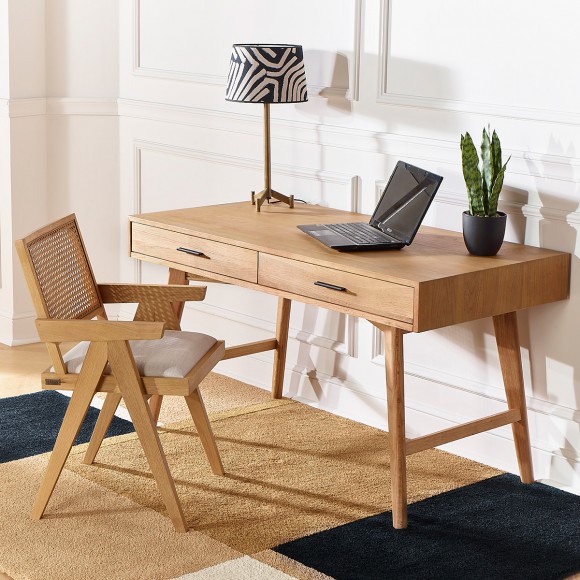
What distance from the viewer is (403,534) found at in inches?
116

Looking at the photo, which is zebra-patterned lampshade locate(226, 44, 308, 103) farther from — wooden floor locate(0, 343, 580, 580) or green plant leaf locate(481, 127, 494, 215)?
wooden floor locate(0, 343, 580, 580)

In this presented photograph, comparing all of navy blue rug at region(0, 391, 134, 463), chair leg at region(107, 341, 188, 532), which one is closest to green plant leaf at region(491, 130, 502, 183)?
chair leg at region(107, 341, 188, 532)

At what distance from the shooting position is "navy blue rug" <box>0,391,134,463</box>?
138 inches

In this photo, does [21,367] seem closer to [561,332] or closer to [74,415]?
[74,415]

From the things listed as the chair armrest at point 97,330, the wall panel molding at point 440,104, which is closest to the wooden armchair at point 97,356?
the chair armrest at point 97,330

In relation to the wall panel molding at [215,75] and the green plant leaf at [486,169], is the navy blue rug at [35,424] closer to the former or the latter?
the wall panel molding at [215,75]

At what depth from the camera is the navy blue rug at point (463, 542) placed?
8.98 feet

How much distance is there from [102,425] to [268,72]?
1.26 meters

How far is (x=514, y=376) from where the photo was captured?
320cm

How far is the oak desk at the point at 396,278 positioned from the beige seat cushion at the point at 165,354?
10.4 inches

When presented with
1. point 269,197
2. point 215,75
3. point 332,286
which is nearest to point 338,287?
point 332,286

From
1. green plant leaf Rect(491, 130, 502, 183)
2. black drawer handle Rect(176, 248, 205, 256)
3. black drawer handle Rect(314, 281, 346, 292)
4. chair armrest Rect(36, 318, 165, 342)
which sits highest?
green plant leaf Rect(491, 130, 502, 183)

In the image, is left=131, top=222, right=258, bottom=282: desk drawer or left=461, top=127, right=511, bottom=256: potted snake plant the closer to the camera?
left=461, top=127, right=511, bottom=256: potted snake plant

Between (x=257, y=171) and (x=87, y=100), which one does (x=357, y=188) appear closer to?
(x=257, y=171)
